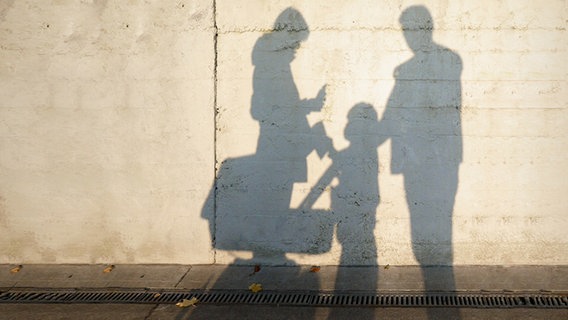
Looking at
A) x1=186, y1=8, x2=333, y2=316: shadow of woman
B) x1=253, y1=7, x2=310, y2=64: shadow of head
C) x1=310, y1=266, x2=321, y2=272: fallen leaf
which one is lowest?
x1=310, y1=266, x2=321, y2=272: fallen leaf

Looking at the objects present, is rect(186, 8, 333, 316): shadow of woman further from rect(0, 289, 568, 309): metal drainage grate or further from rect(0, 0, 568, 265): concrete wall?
rect(0, 289, 568, 309): metal drainage grate

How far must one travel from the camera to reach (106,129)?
17.4 ft

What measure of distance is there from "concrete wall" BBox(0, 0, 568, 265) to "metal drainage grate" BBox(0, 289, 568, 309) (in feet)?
2.20

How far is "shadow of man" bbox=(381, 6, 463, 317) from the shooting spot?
4984mm

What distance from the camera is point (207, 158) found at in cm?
523

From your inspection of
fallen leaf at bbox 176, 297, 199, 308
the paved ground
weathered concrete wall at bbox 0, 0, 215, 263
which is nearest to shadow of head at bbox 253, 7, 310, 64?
weathered concrete wall at bbox 0, 0, 215, 263

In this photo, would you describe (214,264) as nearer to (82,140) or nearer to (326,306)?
(326,306)

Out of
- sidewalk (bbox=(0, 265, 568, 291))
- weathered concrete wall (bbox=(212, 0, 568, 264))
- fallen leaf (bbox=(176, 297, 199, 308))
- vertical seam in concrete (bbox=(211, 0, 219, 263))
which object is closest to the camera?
fallen leaf (bbox=(176, 297, 199, 308))

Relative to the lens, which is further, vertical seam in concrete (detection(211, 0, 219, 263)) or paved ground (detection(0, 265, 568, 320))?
vertical seam in concrete (detection(211, 0, 219, 263))

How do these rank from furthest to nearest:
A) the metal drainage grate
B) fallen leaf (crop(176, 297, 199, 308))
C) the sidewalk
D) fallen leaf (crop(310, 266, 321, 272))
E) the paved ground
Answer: fallen leaf (crop(310, 266, 321, 272)) → the sidewalk → fallen leaf (crop(176, 297, 199, 308)) → the metal drainage grate → the paved ground

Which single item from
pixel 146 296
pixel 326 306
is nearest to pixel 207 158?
pixel 146 296

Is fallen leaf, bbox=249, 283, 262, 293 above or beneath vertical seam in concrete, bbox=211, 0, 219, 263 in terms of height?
beneath

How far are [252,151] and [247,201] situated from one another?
0.58 m

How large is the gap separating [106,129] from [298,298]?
9.64 feet
